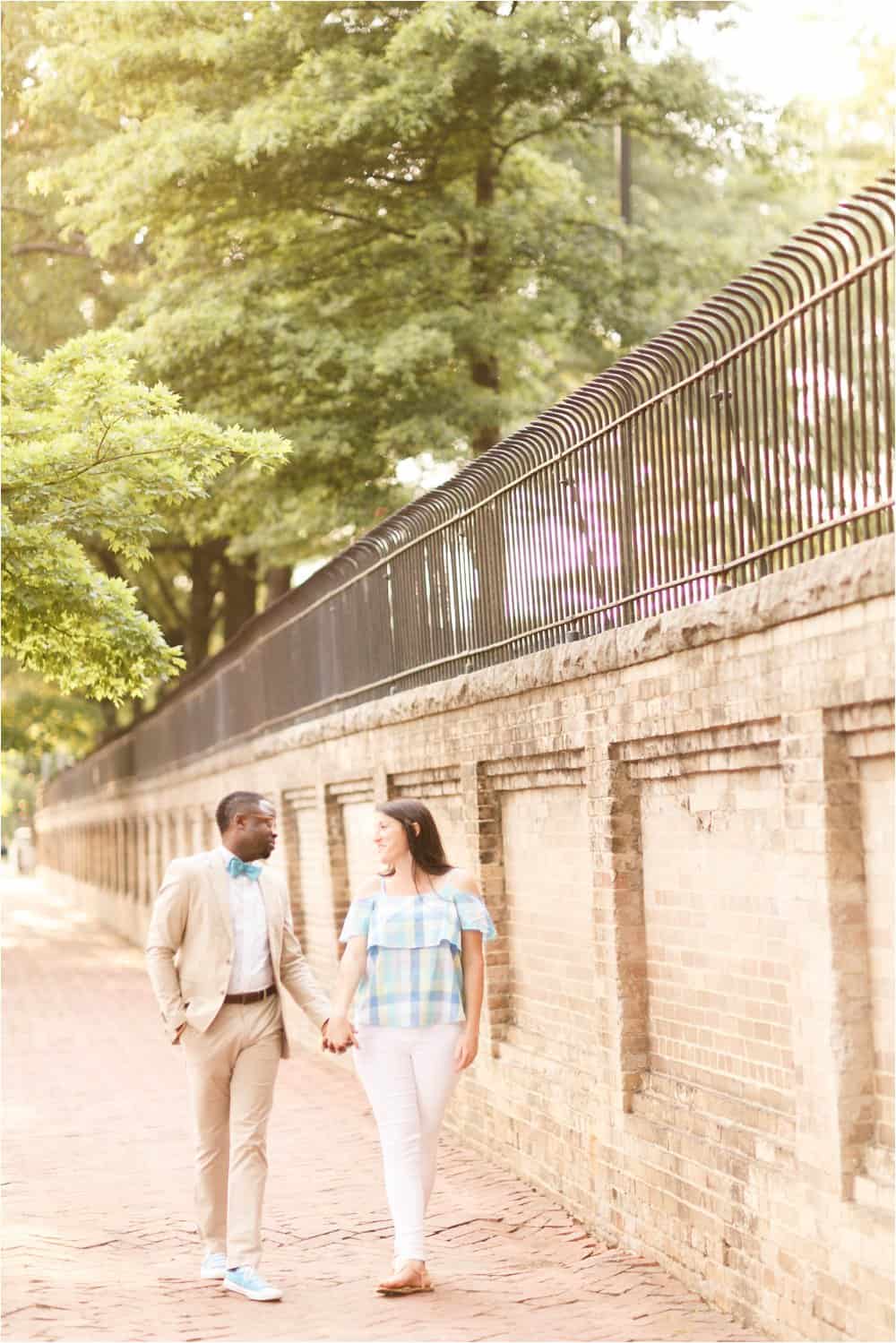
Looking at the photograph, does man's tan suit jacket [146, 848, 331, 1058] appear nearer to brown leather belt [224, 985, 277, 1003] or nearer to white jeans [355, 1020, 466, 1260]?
brown leather belt [224, 985, 277, 1003]

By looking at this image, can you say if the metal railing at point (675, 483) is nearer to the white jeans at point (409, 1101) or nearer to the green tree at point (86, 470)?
the green tree at point (86, 470)

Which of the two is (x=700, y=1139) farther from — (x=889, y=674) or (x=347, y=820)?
(x=347, y=820)

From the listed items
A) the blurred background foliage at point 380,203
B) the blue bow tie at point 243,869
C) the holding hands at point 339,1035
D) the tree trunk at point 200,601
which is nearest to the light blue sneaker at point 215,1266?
the holding hands at point 339,1035

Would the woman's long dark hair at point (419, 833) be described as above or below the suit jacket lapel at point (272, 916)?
above

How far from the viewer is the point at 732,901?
25.1 ft

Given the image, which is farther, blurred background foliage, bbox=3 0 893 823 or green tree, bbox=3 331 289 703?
blurred background foliage, bbox=3 0 893 823

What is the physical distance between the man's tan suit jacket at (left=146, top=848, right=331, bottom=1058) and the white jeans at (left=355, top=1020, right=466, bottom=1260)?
330 mm

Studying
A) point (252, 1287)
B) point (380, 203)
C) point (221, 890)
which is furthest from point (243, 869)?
point (380, 203)

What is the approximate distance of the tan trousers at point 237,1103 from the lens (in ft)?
25.0

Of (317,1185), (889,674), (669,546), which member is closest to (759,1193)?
(889,674)

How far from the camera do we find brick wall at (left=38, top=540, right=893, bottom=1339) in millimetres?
6289

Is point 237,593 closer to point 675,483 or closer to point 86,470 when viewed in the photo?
point 86,470

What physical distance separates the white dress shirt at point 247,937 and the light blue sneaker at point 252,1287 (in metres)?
1.11

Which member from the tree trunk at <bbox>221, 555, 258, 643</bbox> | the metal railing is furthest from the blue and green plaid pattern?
the tree trunk at <bbox>221, 555, 258, 643</bbox>
